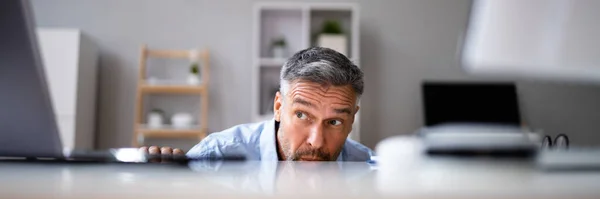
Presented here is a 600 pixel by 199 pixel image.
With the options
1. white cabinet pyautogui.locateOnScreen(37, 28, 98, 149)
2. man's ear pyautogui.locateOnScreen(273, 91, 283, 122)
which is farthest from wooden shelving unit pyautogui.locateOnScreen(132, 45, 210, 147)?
man's ear pyautogui.locateOnScreen(273, 91, 283, 122)

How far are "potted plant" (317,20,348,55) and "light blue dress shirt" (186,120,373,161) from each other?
1.41 meters

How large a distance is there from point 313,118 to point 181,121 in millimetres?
1578

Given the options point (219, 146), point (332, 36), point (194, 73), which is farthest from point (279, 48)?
point (219, 146)

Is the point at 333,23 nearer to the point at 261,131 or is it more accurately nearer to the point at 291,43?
the point at 291,43

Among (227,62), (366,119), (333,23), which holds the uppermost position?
(333,23)

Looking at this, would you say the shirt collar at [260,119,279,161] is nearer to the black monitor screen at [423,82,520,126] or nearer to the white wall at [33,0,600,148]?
the black monitor screen at [423,82,520,126]

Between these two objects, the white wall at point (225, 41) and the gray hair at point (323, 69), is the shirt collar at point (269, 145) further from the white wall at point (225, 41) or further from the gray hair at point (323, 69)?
the white wall at point (225, 41)

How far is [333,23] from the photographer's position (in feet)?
7.41

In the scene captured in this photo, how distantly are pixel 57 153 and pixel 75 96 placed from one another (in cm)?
208

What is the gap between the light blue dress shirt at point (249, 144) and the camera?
1.99 feet

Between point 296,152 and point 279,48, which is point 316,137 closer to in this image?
point 296,152

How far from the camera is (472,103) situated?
6.03 ft

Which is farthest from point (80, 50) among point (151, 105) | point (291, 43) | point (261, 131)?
point (261, 131)

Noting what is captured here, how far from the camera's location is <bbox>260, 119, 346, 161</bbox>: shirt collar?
2.29 feet
